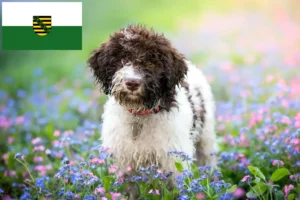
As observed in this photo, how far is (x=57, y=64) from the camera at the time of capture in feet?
26.5

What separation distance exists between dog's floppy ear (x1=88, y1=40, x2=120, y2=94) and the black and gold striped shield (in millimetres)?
932

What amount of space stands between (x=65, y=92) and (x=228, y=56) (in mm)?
2661

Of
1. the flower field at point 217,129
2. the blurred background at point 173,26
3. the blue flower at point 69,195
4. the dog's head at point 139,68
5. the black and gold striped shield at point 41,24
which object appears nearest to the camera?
the blue flower at point 69,195

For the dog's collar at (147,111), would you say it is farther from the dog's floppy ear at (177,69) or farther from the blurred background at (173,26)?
the blurred background at (173,26)

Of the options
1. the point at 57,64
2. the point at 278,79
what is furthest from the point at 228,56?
the point at 57,64

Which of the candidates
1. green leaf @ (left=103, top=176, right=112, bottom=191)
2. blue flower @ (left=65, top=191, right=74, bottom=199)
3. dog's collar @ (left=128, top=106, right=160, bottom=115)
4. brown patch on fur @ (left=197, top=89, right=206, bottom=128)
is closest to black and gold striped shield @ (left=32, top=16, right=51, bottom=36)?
dog's collar @ (left=128, top=106, right=160, bottom=115)

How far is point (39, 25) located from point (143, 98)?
5.27 ft

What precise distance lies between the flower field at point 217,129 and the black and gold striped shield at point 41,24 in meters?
0.95

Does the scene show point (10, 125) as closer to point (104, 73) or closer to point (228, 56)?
point (104, 73)

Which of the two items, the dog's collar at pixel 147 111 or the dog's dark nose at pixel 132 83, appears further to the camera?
the dog's collar at pixel 147 111

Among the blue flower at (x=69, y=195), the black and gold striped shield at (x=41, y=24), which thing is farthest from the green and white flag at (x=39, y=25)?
the blue flower at (x=69, y=195)

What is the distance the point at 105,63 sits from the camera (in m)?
4.26

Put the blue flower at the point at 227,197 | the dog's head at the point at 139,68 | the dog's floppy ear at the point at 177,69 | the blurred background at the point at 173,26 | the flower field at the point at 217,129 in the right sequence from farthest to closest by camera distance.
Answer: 1. the blurred background at the point at 173,26
2. the dog's floppy ear at the point at 177,69
3. the flower field at the point at 217,129
4. the dog's head at the point at 139,68
5. the blue flower at the point at 227,197

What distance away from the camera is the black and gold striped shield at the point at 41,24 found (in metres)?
5.16
